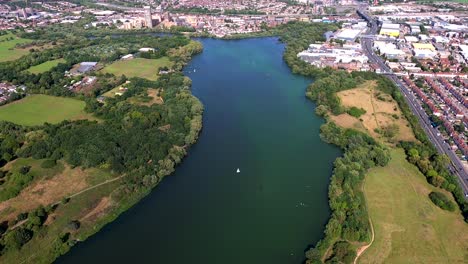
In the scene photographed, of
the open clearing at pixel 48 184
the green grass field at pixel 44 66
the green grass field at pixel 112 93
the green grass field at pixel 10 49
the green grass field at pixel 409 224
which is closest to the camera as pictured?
the green grass field at pixel 409 224

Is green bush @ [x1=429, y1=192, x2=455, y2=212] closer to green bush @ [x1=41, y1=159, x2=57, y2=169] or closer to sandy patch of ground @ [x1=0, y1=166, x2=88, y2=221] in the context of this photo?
sandy patch of ground @ [x1=0, y1=166, x2=88, y2=221]

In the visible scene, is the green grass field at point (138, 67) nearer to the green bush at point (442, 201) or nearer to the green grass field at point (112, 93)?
the green grass field at point (112, 93)

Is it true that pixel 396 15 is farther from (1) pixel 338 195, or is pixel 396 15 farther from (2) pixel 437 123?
(1) pixel 338 195

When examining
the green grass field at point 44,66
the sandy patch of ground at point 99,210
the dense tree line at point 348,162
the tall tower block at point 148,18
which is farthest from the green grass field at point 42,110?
the tall tower block at point 148,18

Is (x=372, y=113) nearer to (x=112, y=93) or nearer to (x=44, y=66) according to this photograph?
(x=112, y=93)

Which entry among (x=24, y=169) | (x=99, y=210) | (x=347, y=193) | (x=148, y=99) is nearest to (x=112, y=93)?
(x=148, y=99)

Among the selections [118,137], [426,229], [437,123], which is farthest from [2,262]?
[437,123]
